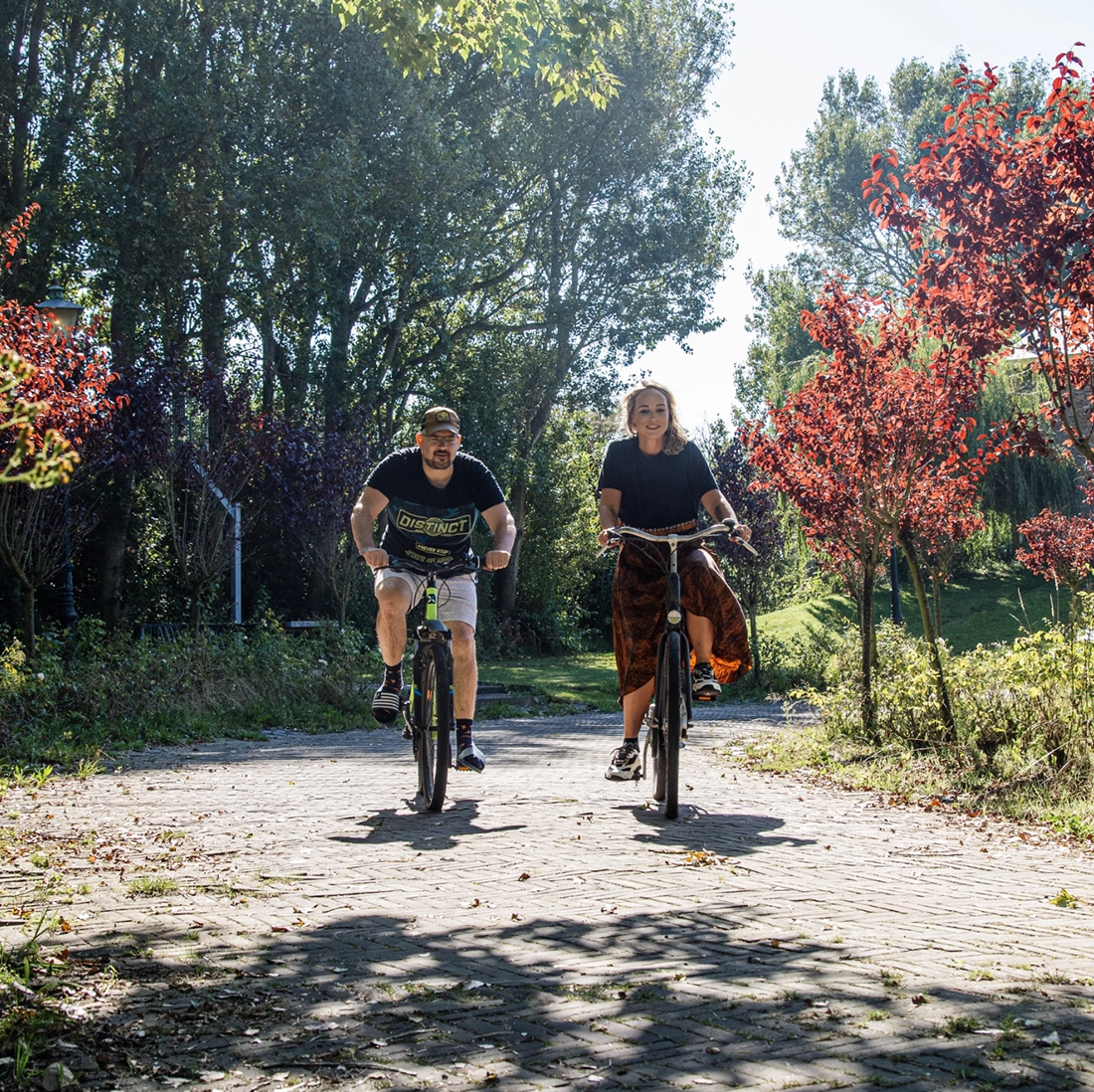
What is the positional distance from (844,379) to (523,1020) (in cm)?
723

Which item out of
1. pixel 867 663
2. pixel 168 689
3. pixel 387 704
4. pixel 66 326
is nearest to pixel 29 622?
pixel 168 689

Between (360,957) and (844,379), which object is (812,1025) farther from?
(844,379)

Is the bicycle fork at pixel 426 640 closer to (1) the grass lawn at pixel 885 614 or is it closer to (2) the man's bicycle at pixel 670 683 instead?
(2) the man's bicycle at pixel 670 683

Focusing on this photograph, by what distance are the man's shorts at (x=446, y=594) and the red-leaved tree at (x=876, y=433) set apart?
355cm

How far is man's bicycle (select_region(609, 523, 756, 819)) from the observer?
6145 millimetres

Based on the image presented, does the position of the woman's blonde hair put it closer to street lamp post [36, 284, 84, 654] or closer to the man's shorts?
the man's shorts

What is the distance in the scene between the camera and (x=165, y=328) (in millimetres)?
22094

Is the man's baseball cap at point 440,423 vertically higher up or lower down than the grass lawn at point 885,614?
higher up

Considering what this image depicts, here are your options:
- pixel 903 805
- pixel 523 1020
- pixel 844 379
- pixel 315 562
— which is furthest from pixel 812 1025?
pixel 315 562

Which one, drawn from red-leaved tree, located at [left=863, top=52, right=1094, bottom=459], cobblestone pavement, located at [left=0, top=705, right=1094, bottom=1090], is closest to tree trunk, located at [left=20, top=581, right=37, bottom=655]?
cobblestone pavement, located at [left=0, top=705, right=1094, bottom=1090]

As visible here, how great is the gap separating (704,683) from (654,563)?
75 centimetres

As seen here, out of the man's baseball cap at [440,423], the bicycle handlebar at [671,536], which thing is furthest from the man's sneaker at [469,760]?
the man's baseball cap at [440,423]

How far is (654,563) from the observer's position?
6.73 meters

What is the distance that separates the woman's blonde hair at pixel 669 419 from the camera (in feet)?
22.5
